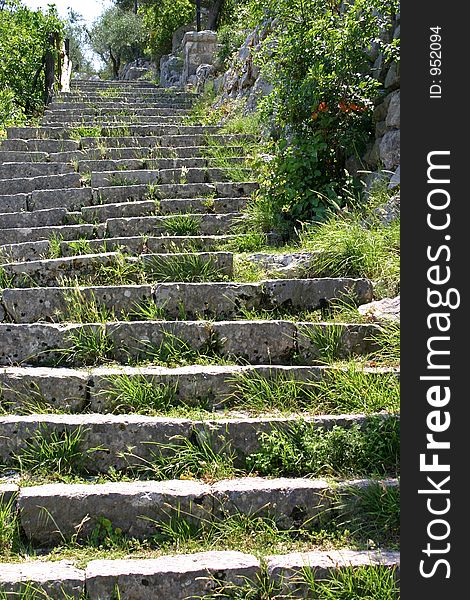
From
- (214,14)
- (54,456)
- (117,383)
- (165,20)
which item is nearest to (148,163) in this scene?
(117,383)

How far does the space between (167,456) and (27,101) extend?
37.6 feet

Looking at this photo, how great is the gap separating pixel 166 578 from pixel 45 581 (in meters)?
0.56

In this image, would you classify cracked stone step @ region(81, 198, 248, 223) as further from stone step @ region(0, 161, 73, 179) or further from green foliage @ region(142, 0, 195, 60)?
green foliage @ region(142, 0, 195, 60)

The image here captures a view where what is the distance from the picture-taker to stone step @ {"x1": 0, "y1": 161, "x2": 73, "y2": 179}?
8.88 metres

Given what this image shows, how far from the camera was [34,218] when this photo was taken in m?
7.62

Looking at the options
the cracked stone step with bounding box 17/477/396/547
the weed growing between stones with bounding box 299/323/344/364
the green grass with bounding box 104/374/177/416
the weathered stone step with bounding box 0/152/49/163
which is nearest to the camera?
the cracked stone step with bounding box 17/477/396/547

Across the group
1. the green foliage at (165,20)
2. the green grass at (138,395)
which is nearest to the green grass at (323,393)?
the green grass at (138,395)

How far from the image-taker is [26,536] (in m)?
3.94

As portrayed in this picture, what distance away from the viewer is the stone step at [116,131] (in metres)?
10.3

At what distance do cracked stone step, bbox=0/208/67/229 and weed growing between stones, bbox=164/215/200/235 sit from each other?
1248 millimetres

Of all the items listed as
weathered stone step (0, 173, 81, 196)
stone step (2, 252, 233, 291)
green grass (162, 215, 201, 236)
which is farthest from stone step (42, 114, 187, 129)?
stone step (2, 252, 233, 291)

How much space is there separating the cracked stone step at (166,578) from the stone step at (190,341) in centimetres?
168

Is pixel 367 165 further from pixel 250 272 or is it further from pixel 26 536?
pixel 26 536

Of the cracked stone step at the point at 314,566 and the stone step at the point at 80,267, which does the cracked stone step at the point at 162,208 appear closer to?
the stone step at the point at 80,267
